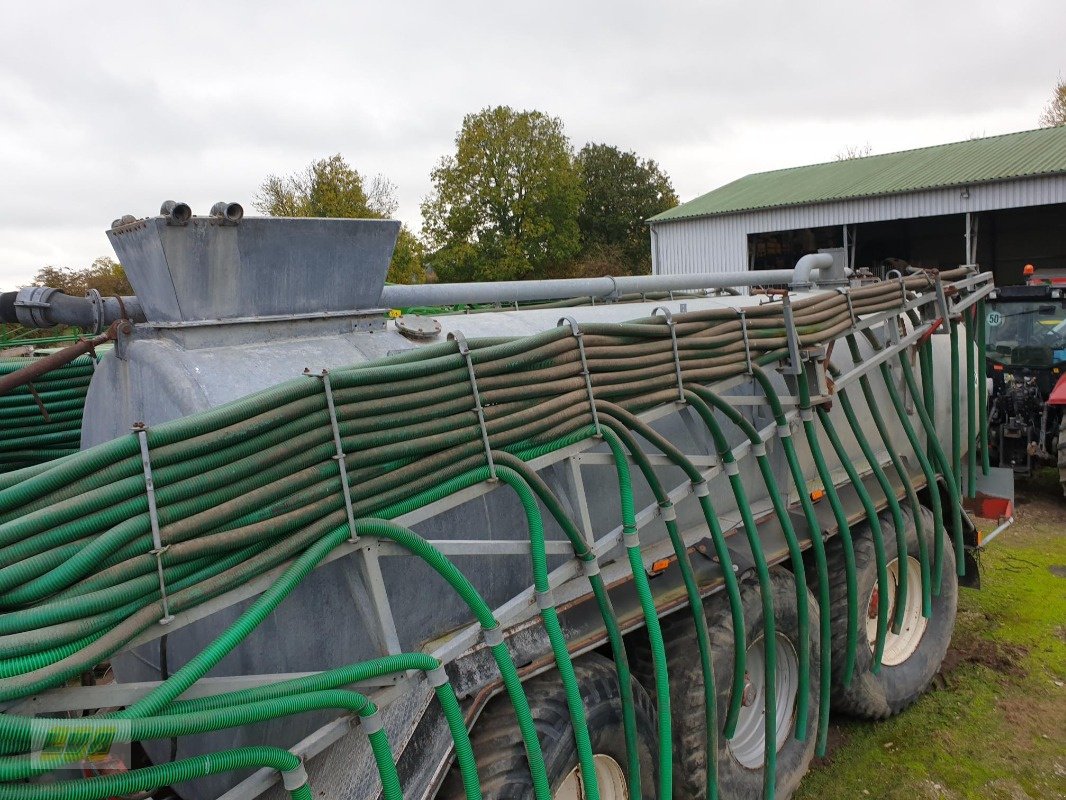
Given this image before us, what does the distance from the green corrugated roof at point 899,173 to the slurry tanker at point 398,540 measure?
18.4 m

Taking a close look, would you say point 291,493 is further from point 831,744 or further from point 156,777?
point 831,744

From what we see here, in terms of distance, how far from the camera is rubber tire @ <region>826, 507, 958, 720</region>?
173 inches

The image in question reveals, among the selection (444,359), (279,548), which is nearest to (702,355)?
(444,359)

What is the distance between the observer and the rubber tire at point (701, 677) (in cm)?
343

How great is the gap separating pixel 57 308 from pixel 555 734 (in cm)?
225

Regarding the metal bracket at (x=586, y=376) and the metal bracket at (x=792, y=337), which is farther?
the metal bracket at (x=792, y=337)

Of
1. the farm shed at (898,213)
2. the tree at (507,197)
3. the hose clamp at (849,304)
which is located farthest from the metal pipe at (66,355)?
the tree at (507,197)

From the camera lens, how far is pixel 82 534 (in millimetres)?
1740

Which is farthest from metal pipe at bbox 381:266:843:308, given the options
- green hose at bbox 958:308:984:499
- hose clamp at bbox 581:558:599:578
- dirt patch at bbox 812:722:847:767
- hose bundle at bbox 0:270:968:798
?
dirt patch at bbox 812:722:847:767

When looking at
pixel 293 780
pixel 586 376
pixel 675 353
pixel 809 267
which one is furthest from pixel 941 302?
pixel 293 780

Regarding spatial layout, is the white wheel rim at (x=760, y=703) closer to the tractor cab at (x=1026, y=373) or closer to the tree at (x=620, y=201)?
the tractor cab at (x=1026, y=373)

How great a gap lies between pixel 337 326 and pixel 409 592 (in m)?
0.98

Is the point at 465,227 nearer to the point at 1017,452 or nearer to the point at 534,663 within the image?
the point at 1017,452

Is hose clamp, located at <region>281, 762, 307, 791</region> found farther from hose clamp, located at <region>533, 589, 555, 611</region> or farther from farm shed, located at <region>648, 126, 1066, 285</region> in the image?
farm shed, located at <region>648, 126, 1066, 285</region>
